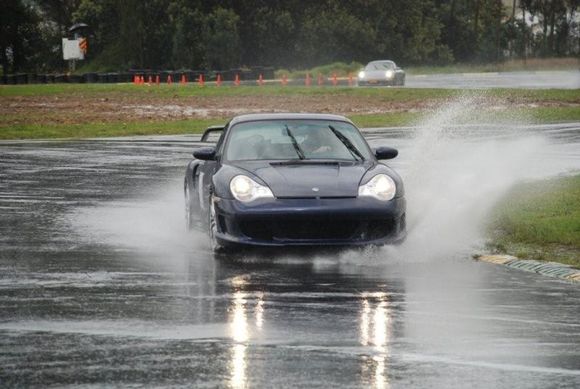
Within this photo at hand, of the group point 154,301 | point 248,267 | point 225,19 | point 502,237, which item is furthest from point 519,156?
point 225,19

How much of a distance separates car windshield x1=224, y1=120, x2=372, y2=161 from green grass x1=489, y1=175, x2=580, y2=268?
1.80 m

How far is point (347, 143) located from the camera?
1384 centimetres

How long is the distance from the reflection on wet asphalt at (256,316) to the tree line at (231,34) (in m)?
78.7

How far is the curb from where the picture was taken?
11.9 meters

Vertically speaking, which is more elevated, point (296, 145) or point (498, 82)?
point (296, 145)

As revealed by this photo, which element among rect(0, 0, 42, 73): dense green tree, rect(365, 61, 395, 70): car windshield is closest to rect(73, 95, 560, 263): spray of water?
rect(365, 61, 395, 70): car windshield

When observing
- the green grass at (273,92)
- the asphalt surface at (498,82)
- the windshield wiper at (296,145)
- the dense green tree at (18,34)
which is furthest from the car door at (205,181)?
the dense green tree at (18,34)

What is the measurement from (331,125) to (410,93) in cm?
4060

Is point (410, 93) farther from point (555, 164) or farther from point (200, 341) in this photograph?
point (200, 341)

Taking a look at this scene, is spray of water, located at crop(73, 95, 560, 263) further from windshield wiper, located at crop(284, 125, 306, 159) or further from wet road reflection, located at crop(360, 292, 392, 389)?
wet road reflection, located at crop(360, 292, 392, 389)

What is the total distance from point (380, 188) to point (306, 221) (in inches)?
33.6

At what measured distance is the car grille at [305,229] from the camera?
12.2 meters

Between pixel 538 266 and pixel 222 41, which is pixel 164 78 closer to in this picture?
pixel 222 41

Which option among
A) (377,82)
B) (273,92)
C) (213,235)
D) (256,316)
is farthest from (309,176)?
(377,82)
